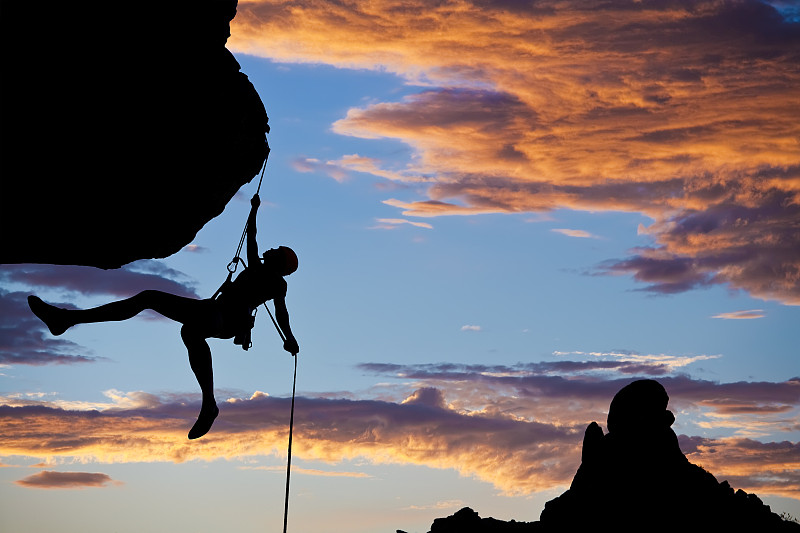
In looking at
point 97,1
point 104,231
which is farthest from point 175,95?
point 104,231

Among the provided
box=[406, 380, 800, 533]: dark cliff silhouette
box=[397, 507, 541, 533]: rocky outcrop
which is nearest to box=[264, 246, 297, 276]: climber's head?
box=[406, 380, 800, 533]: dark cliff silhouette

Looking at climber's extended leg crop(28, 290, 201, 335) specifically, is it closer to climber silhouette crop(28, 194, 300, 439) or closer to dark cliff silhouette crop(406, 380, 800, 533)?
climber silhouette crop(28, 194, 300, 439)

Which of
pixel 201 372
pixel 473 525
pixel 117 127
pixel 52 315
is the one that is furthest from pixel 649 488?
pixel 117 127

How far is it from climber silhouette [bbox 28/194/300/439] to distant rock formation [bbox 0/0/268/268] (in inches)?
41.0

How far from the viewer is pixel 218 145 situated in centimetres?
1337

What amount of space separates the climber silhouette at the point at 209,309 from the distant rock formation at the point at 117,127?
3.42ft

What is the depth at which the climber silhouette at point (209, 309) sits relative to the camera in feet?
42.0

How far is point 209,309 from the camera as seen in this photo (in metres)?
13.2

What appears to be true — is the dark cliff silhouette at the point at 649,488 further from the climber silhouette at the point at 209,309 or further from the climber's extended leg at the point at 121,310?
the climber's extended leg at the point at 121,310

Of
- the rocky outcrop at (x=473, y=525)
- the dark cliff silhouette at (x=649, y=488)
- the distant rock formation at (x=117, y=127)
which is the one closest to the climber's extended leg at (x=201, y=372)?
the distant rock formation at (x=117, y=127)

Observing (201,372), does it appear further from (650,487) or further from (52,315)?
(650,487)

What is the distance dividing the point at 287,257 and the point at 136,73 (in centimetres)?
359

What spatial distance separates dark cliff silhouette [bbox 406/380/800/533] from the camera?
36156 millimetres

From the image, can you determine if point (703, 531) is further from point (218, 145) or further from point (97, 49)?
point (97, 49)
